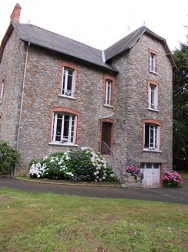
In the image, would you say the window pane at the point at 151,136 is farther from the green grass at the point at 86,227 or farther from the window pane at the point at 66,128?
Answer: the green grass at the point at 86,227

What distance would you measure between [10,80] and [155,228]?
12.4 m

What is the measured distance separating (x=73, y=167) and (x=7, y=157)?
3.38m

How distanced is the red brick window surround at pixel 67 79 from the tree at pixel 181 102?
554 inches

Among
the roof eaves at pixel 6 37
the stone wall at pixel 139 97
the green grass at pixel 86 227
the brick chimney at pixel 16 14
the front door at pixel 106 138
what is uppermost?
the brick chimney at pixel 16 14

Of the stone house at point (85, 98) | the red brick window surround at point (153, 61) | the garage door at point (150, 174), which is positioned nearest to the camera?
the stone house at point (85, 98)

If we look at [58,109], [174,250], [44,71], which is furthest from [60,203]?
[44,71]

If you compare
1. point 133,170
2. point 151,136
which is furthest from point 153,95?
point 133,170

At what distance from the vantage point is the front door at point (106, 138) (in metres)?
15.0

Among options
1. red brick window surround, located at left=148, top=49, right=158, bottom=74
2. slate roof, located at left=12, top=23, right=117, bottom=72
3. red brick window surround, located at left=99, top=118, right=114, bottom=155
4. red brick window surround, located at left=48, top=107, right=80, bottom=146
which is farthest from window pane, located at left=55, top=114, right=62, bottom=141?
red brick window surround, located at left=148, top=49, right=158, bottom=74

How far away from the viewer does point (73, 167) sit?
1183 cm

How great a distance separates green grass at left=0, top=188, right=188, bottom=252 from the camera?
393cm

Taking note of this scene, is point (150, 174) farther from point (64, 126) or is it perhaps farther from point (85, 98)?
point (85, 98)

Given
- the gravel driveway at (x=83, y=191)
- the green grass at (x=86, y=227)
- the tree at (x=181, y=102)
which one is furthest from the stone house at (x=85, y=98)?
the tree at (x=181, y=102)

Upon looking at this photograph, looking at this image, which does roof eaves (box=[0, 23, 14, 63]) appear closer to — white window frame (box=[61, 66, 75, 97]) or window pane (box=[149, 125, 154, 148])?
white window frame (box=[61, 66, 75, 97])
